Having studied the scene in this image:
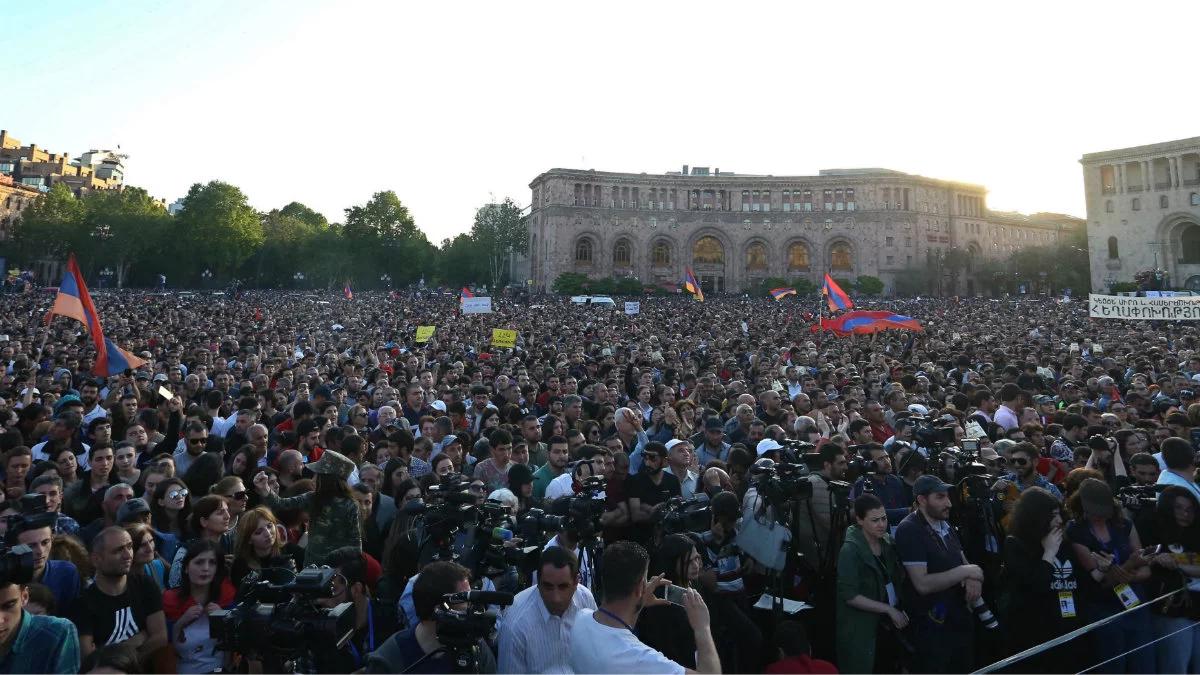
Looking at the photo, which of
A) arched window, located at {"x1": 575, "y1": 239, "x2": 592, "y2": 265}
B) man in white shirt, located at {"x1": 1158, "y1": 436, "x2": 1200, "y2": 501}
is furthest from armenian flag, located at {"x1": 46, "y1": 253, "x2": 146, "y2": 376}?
arched window, located at {"x1": 575, "y1": 239, "x2": 592, "y2": 265}

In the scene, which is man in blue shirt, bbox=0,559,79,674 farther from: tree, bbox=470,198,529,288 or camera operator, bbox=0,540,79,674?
tree, bbox=470,198,529,288

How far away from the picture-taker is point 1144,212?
193 feet

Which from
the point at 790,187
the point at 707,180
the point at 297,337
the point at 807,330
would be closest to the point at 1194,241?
the point at 790,187

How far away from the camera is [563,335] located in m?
24.5

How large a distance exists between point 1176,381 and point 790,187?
72333mm

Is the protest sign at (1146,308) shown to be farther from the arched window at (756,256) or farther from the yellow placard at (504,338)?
the arched window at (756,256)

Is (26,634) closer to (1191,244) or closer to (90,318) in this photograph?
(90,318)

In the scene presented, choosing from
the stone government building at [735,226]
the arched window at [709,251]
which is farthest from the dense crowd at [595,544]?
the arched window at [709,251]

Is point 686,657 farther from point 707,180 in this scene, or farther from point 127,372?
point 707,180

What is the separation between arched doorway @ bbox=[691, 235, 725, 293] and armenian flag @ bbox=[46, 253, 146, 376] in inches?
2710

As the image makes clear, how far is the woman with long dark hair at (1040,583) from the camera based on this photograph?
4668mm

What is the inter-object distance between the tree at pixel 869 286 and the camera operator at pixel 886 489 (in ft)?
231

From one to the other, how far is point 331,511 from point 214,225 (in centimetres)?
7538

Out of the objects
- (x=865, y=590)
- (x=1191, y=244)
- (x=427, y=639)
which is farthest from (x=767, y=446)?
(x=1191, y=244)
